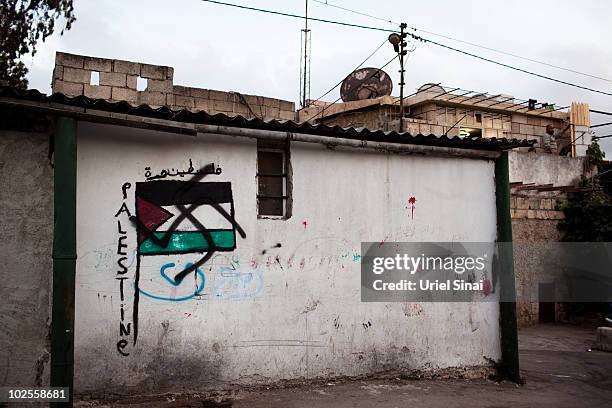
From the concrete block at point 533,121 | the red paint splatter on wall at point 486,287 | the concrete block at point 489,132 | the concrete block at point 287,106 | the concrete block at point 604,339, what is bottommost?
the concrete block at point 604,339

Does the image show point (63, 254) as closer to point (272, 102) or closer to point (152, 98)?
point (152, 98)

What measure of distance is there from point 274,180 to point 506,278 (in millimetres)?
3579

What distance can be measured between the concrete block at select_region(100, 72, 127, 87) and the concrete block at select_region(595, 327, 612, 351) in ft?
37.8

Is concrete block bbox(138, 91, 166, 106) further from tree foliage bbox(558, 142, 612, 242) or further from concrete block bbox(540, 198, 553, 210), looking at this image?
tree foliage bbox(558, 142, 612, 242)

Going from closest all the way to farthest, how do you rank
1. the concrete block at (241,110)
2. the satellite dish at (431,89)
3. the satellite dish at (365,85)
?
the concrete block at (241,110)
the satellite dish at (365,85)
the satellite dish at (431,89)

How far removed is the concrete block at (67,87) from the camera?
11.4m

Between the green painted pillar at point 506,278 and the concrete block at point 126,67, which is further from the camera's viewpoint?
the concrete block at point 126,67

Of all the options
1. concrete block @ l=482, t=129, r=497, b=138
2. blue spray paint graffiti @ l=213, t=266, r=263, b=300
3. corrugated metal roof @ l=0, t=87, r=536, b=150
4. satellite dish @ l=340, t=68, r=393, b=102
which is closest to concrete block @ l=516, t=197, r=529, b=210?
concrete block @ l=482, t=129, r=497, b=138

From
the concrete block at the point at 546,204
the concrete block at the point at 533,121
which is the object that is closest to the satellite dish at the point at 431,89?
the concrete block at the point at 533,121

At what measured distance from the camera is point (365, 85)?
1873 centimetres

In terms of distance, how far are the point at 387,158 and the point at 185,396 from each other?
3.84 metres

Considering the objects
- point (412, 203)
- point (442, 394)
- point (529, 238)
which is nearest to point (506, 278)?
point (412, 203)

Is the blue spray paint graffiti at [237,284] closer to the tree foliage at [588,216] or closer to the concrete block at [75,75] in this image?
the concrete block at [75,75]

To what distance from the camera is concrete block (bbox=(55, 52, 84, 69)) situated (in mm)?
11359
